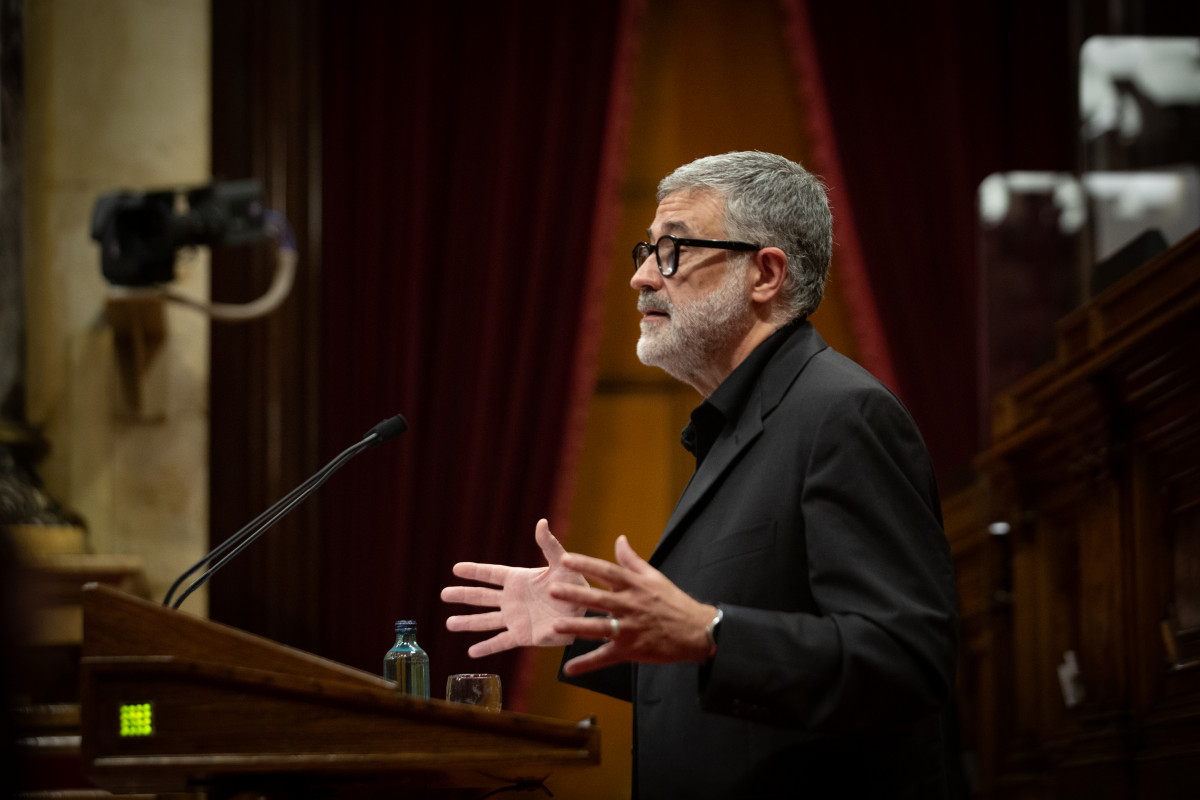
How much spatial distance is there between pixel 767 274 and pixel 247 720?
1003 mm

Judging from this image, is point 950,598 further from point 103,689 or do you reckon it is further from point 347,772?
point 103,689

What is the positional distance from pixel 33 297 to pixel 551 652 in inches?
83.8

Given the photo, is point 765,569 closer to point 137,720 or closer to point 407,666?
point 137,720

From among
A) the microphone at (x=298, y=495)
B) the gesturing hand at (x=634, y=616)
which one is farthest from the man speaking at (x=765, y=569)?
the microphone at (x=298, y=495)

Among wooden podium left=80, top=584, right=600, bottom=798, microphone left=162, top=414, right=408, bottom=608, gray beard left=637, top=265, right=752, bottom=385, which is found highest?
gray beard left=637, top=265, right=752, bottom=385

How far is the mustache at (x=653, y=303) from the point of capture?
189 centimetres

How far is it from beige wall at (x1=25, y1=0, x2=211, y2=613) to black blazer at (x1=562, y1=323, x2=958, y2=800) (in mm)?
2778

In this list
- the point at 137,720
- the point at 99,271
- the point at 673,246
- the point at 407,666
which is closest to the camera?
the point at 137,720

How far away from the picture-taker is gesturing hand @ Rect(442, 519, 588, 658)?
171cm

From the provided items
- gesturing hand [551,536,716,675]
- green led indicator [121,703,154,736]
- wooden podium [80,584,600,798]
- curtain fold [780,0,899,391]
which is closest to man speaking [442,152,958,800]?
gesturing hand [551,536,716,675]

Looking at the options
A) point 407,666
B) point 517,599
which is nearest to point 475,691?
point 517,599

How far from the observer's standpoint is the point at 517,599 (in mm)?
1761

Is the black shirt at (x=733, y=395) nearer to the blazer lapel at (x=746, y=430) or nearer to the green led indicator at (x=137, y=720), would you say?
the blazer lapel at (x=746, y=430)

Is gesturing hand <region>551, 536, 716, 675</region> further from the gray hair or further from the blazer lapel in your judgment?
the gray hair
